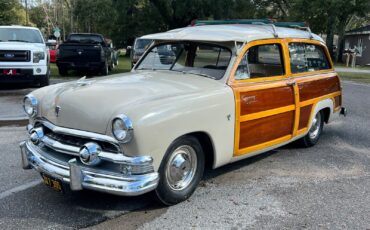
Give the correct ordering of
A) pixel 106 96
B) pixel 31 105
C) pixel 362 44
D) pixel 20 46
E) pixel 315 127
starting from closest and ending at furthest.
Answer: pixel 106 96
pixel 31 105
pixel 315 127
pixel 20 46
pixel 362 44

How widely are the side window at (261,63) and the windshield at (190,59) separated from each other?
23 centimetres

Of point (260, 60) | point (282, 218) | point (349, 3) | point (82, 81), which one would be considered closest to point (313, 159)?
point (260, 60)

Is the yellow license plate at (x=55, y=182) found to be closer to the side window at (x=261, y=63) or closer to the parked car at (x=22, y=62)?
the side window at (x=261, y=63)

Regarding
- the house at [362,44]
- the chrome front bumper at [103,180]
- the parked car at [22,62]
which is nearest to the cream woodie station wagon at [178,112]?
the chrome front bumper at [103,180]

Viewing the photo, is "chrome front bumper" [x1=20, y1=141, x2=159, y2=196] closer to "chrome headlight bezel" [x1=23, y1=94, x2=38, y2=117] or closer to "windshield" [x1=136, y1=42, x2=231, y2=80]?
"chrome headlight bezel" [x1=23, y1=94, x2=38, y2=117]

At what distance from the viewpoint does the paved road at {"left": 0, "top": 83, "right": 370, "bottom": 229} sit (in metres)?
4.04

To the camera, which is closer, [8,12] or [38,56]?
[38,56]

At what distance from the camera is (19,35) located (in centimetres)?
1302

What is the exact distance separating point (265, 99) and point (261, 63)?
0.65 metres

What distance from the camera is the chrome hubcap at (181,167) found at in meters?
4.24

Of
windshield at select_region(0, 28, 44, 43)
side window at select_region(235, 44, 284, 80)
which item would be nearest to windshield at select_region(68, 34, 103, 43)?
windshield at select_region(0, 28, 44, 43)

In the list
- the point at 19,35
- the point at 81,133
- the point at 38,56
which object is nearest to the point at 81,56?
the point at 19,35

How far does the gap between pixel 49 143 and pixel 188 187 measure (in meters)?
1.47

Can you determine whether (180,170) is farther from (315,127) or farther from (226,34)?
(315,127)
